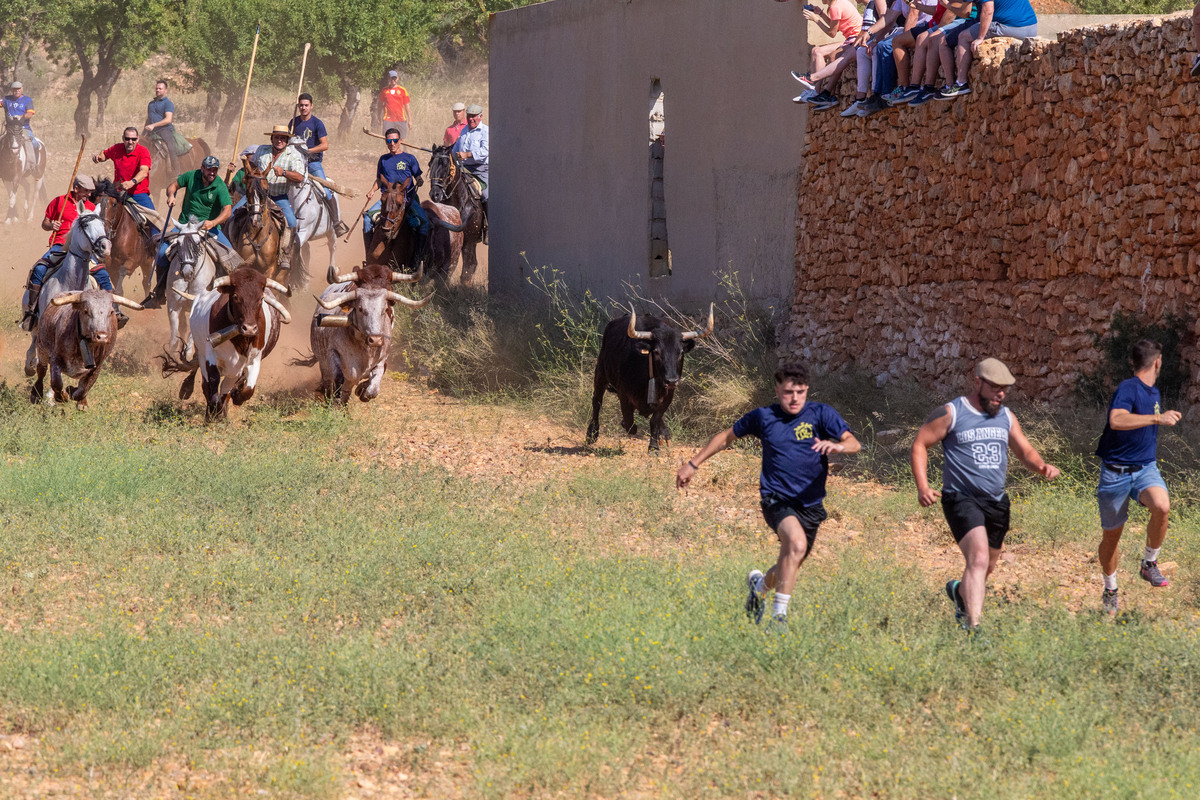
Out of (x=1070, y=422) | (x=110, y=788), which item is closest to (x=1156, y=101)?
(x=1070, y=422)

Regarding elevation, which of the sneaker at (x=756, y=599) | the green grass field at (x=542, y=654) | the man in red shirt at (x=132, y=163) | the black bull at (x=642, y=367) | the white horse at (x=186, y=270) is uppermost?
the man in red shirt at (x=132, y=163)

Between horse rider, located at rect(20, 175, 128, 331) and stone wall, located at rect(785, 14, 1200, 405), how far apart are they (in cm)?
720

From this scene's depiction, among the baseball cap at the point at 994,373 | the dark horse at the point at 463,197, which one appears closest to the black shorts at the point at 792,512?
the baseball cap at the point at 994,373

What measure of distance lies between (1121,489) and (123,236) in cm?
1325

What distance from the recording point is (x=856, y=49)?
13.4 m

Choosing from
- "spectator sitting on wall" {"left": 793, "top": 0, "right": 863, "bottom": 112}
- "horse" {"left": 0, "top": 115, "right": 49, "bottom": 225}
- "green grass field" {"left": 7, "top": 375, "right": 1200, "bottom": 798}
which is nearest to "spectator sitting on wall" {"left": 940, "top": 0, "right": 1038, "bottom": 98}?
"spectator sitting on wall" {"left": 793, "top": 0, "right": 863, "bottom": 112}

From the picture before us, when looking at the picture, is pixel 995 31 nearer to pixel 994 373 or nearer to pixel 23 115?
pixel 994 373

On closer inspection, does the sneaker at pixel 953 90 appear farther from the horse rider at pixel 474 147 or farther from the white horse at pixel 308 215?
the horse rider at pixel 474 147

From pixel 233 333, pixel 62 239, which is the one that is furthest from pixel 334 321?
pixel 62 239

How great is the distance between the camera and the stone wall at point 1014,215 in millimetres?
10477

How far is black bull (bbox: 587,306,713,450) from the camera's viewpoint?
12148 millimetres

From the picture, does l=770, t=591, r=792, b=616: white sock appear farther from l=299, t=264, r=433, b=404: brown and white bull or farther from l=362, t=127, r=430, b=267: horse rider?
l=362, t=127, r=430, b=267: horse rider

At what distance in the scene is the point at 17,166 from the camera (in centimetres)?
2703

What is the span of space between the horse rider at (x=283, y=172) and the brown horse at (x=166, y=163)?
754 centimetres
